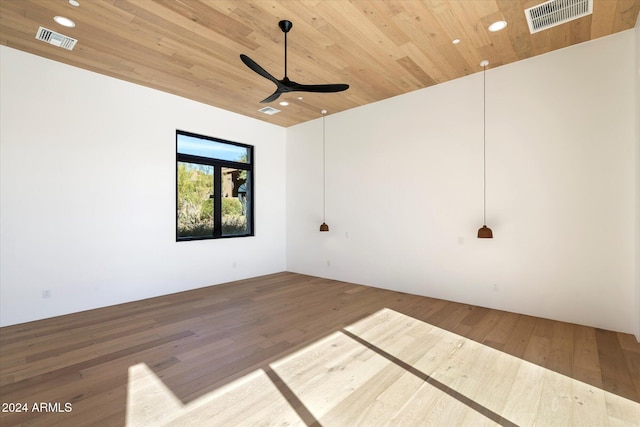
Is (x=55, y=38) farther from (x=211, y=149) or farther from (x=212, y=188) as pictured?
(x=212, y=188)

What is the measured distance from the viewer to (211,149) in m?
5.91

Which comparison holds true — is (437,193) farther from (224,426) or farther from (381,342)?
(224,426)

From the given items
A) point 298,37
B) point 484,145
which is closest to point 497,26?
point 484,145

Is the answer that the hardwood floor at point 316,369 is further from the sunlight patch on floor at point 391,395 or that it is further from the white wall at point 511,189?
the white wall at point 511,189

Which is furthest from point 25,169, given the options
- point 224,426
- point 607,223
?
point 607,223

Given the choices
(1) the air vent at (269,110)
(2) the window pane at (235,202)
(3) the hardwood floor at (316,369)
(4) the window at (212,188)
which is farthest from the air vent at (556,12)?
(2) the window pane at (235,202)

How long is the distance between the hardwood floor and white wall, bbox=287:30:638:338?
0.52 metres

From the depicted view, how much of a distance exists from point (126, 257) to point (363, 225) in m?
4.03

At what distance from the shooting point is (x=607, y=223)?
11.5ft

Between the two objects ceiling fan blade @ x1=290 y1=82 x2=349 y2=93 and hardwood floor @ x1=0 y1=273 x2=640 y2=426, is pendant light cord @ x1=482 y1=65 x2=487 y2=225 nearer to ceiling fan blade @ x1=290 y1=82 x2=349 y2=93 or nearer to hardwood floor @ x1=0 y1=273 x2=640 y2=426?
hardwood floor @ x1=0 y1=273 x2=640 y2=426

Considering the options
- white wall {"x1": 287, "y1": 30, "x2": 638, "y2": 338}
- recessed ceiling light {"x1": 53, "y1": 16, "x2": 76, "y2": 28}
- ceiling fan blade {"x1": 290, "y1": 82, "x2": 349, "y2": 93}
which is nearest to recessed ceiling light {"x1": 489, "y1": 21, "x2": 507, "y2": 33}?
white wall {"x1": 287, "y1": 30, "x2": 638, "y2": 338}

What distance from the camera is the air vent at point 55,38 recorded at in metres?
3.34

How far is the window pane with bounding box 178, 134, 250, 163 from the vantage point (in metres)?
5.52

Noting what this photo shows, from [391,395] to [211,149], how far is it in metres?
5.23
